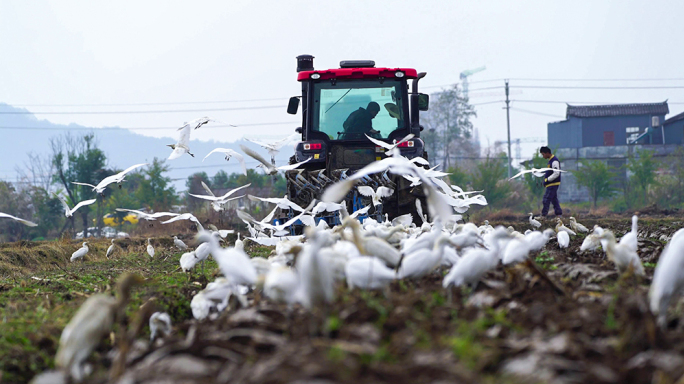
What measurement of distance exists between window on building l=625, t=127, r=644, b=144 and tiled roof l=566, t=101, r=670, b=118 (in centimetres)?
108

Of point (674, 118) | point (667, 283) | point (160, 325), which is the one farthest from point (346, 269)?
point (674, 118)

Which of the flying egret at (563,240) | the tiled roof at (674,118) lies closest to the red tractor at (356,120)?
the flying egret at (563,240)

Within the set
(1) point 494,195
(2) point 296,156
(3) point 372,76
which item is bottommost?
(1) point 494,195

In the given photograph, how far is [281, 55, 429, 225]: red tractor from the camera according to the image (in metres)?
8.03

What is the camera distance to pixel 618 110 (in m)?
43.0

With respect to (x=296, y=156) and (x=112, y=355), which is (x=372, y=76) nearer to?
(x=296, y=156)

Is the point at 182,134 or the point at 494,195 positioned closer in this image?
the point at 182,134

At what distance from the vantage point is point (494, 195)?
23.0m

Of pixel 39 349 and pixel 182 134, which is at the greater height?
pixel 182 134

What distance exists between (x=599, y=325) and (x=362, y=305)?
0.85 metres

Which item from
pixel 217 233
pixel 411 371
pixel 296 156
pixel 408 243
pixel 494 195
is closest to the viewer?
pixel 411 371

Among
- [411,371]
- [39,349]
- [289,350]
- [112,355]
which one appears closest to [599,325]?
[411,371]

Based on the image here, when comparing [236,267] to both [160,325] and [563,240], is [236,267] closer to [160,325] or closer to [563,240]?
[160,325]

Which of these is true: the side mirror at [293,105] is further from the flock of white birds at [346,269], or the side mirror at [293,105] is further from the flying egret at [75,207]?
the flock of white birds at [346,269]
